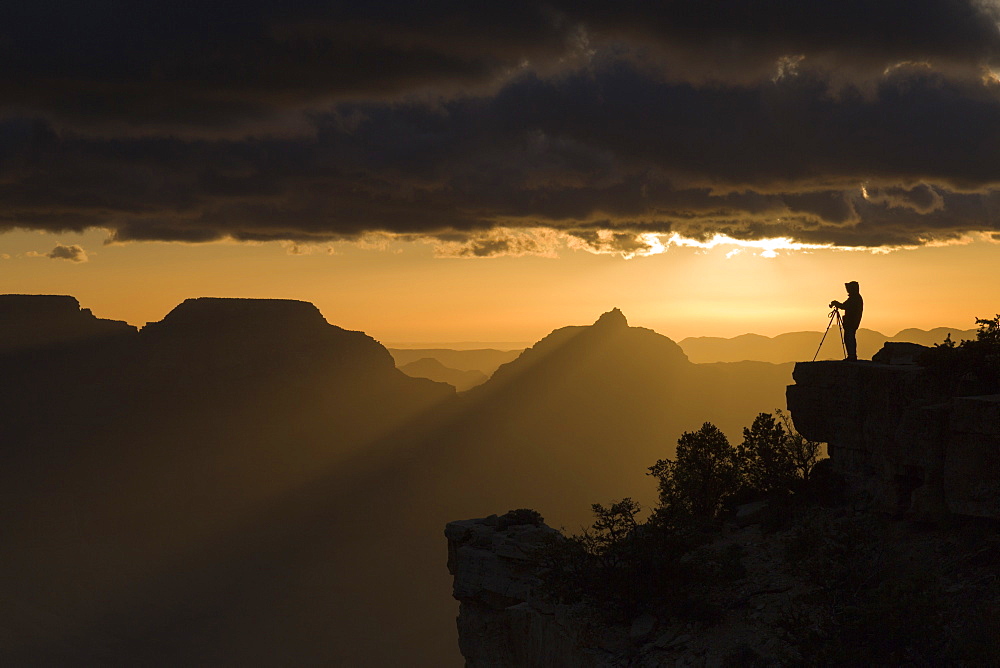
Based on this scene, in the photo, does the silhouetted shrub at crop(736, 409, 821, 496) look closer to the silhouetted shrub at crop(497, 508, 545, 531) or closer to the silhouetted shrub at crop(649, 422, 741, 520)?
the silhouetted shrub at crop(649, 422, 741, 520)

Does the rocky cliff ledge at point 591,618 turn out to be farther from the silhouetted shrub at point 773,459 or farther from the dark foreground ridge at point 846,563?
the silhouetted shrub at point 773,459

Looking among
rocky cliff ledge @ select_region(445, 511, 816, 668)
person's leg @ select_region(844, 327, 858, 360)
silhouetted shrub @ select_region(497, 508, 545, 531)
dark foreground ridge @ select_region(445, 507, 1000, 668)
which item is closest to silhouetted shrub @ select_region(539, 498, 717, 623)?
dark foreground ridge @ select_region(445, 507, 1000, 668)

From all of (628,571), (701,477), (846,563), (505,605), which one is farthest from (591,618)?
(701,477)

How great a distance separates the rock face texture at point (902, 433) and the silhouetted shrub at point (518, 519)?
12.9m

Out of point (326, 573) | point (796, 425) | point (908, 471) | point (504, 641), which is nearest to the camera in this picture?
point (908, 471)

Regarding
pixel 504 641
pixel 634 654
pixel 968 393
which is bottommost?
pixel 504 641

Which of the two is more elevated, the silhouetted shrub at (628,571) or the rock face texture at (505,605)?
the silhouetted shrub at (628,571)

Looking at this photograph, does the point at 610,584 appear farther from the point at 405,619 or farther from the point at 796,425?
the point at 405,619

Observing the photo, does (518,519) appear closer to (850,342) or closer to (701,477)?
(701,477)

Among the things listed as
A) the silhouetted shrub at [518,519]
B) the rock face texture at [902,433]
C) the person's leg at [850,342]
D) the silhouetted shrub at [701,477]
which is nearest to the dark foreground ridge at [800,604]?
the rock face texture at [902,433]

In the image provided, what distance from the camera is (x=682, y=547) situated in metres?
29.5

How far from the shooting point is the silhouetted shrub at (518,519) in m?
39.8

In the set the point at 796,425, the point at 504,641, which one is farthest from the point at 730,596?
the point at 504,641

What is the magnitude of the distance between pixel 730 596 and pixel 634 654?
3.68 meters
